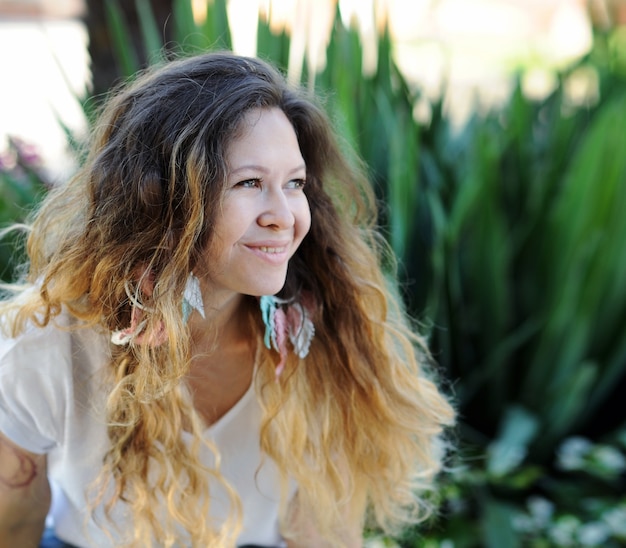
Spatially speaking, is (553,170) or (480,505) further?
(553,170)

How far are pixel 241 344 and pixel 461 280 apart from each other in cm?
107

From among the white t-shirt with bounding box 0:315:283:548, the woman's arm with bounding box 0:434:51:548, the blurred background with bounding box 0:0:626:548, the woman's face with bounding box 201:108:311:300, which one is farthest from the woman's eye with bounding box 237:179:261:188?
the blurred background with bounding box 0:0:626:548

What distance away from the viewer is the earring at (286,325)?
1.55m

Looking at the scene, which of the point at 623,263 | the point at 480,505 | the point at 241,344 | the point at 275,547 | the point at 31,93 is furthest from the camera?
the point at 31,93

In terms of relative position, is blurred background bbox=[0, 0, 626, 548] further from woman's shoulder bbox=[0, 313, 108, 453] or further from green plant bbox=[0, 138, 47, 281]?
woman's shoulder bbox=[0, 313, 108, 453]

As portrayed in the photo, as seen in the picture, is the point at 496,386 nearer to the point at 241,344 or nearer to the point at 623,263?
the point at 623,263

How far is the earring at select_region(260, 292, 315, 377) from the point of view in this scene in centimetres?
155

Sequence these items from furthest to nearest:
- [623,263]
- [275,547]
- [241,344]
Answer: [623,263], [275,547], [241,344]

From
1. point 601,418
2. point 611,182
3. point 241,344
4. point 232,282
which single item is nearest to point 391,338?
point 241,344

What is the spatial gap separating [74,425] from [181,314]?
1.07ft

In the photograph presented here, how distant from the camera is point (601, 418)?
2.70 m

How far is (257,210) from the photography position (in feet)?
4.39

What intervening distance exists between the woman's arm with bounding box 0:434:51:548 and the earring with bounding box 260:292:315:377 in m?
0.47

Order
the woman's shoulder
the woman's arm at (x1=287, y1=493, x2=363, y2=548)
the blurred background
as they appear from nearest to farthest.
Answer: the woman's shoulder, the woman's arm at (x1=287, y1=493, x2=363, y2=548), the blurred background
